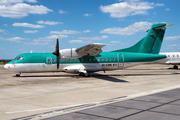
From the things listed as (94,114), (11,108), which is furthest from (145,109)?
(11,108)

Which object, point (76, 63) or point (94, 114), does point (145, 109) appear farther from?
point (76, 63)

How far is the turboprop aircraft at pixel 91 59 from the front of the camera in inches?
932

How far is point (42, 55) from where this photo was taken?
79.8 feet

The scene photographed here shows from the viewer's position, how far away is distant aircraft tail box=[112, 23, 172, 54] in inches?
1029

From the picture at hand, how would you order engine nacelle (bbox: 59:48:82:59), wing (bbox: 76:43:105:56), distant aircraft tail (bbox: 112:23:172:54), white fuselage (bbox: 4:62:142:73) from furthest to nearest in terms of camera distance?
1. distant aircraft tail (bbox: 112:23:172:54)
2. white fuselage (bbox: 4:62:142:73)
3. engine nacelle (bbox: 59:48:82:59)
4. wing (bbox: 76:43:105:56)

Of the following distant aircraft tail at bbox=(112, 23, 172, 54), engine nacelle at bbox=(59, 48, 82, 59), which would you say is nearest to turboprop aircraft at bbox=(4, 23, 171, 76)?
distant aircraft tail at bbox=(112, 23, 172, 54)

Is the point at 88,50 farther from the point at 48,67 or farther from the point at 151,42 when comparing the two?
the point at 151,42

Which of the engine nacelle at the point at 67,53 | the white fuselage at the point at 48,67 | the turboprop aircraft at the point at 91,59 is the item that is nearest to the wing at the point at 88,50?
the turboprop aircraft at the point at 91,59

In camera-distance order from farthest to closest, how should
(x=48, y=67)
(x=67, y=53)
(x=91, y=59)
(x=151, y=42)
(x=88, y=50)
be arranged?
1. (x=151, y=42)
2. (x=91, y=59)
3. (x=48, y=67)
4. (x=88, y=50)
5. (x=67, y=53)

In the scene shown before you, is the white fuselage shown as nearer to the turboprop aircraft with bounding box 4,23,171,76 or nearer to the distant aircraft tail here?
the turboprop aircraft with bounding box 4,23,171,76

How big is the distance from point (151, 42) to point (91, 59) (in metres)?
8.97

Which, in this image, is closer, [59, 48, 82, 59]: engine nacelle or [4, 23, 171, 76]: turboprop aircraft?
[59, 48, 82, 59]: engine nacelle

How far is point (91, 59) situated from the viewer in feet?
80.8

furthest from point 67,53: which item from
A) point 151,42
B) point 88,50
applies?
point 151,42
